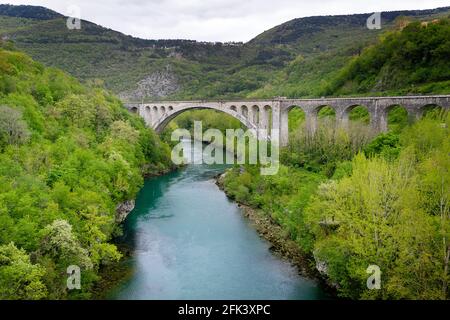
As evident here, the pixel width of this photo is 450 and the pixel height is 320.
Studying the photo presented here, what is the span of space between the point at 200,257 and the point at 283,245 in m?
3.65

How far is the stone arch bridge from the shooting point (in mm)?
27844

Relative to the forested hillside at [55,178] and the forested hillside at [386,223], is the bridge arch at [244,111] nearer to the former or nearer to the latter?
the forested hillside at [55,178]

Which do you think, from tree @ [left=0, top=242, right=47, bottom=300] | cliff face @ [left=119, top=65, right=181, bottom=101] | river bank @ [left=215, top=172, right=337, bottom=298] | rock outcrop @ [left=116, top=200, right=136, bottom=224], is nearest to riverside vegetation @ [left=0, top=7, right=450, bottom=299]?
tree @ [left=0, top=242, right=47, bottom=300]

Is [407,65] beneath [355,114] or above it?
above

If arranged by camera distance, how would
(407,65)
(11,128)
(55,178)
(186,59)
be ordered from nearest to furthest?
(55,178), (11,128), (407,65), (186,59)

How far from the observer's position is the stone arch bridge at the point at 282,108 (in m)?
27.8

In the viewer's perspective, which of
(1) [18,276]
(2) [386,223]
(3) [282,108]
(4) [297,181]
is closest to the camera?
(1) [18,276]

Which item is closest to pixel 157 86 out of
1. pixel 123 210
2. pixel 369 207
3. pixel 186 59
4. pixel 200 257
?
pixel 186 59

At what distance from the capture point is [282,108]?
3612 cm

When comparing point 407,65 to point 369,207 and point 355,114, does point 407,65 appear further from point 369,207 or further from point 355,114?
point 369,207

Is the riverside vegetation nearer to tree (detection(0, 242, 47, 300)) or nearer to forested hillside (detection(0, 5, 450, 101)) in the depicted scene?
tree (detection(0, 242, 47, 300))
